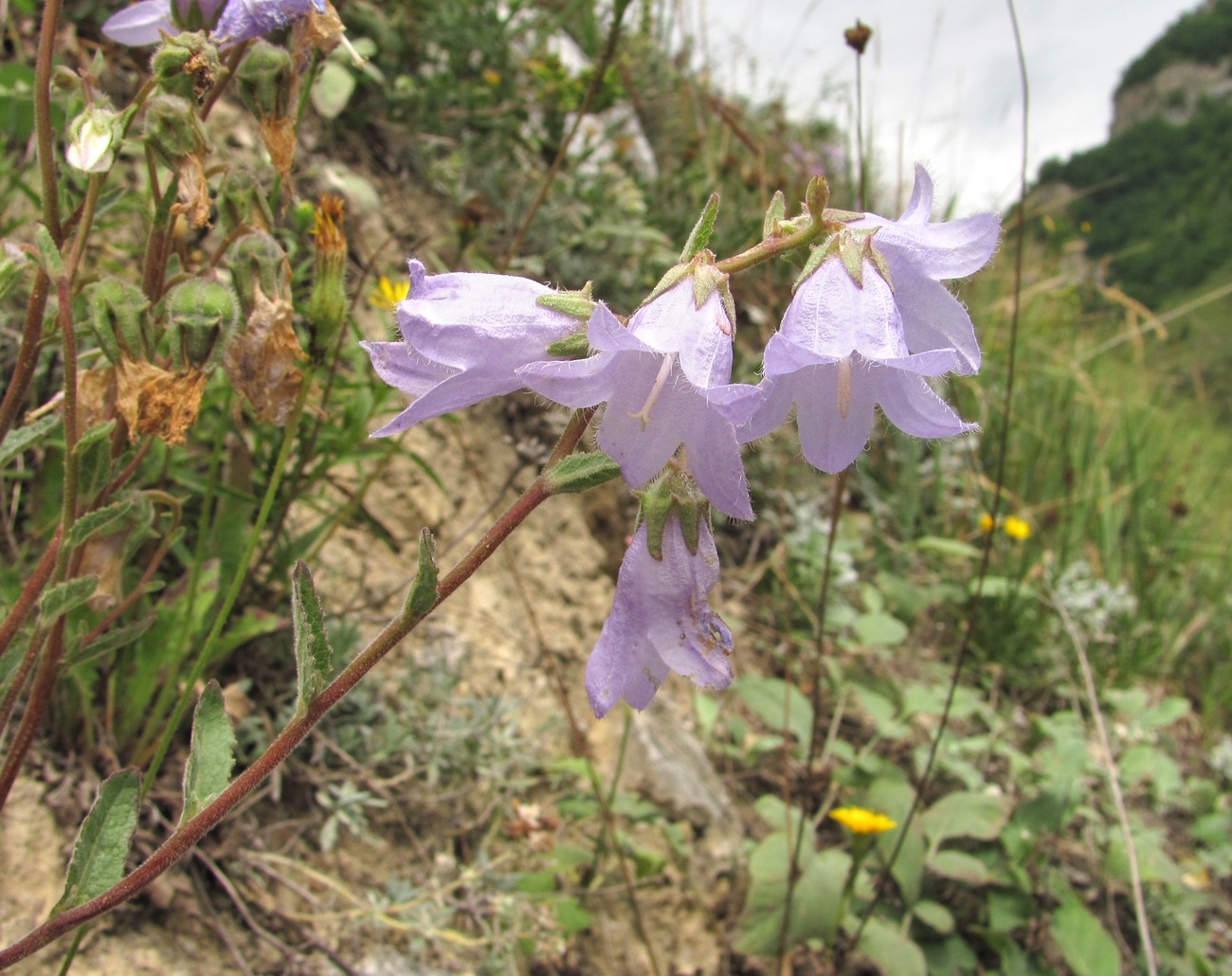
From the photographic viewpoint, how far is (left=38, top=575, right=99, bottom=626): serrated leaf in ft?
3.07

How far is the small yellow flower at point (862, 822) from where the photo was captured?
72.5 inches

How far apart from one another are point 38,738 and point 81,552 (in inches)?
23.3

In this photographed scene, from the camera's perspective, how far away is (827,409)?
2.93 feet

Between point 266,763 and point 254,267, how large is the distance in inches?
26.2

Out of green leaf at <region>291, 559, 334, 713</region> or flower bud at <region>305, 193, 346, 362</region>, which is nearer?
green leaf at <region>291, 559, 334, 713</region>

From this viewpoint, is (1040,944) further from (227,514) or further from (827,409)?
(227,514)

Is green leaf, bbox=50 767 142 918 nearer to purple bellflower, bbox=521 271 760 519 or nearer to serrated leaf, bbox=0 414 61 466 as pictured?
serrated leaf, bbox=0 414 61 466

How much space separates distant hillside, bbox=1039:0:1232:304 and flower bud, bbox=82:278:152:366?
14.4 meters

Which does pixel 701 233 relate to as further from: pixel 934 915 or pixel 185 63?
pixel 934 915

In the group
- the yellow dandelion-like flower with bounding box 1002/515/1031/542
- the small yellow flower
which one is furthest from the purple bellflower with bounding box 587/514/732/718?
the yellow dandelion-like flower with bounding box 1002/515/1031/542

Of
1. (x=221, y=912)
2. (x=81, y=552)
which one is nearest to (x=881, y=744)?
(x=221, y=912)

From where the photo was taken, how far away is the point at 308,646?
797 mm

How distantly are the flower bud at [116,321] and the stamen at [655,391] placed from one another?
66 cm

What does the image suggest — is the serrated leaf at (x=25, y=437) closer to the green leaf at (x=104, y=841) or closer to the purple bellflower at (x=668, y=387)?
the green leaf at (x=104, y=841)
